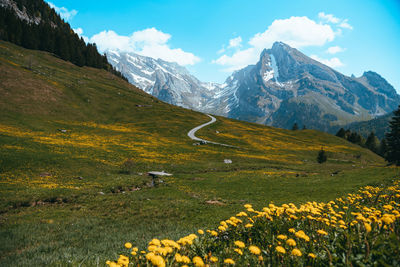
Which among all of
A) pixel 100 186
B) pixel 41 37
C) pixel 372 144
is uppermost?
pixel 41 37

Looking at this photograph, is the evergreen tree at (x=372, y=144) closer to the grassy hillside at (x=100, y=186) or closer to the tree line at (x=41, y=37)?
the grassy hillside at (x=100, y=186)

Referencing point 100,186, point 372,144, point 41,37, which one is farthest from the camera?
point 41,37

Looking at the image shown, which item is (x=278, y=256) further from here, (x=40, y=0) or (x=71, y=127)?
(x=40, y=0)

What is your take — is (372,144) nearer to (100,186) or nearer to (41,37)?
(100,186)

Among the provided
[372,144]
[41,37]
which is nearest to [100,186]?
[41,37]

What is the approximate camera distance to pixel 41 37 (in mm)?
121875

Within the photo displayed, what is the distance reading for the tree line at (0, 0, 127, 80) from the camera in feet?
363

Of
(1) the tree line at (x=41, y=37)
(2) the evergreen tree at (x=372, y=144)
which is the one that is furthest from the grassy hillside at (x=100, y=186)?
(2) the evergreen tree at (x=372, y=144)

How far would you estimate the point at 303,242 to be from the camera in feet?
17.1

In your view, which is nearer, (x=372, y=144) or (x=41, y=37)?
(x=372, y=144)

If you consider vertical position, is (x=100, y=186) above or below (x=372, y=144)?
below

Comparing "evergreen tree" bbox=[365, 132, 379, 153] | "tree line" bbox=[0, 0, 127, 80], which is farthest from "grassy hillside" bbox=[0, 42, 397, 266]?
"evergreen tree" bbox=[365, 132, 379, 153]

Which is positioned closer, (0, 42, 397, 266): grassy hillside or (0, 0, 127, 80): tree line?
(0, 42, 397, 266): grassy hillside

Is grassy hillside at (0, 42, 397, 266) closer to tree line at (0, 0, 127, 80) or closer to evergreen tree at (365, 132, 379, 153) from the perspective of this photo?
tree line at (0, 0, 127, 80)
